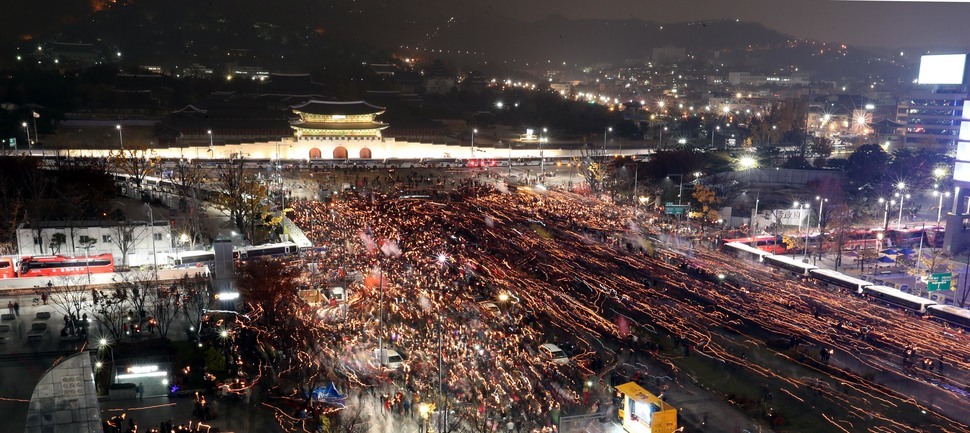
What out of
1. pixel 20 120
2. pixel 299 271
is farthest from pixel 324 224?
pixel 20 120

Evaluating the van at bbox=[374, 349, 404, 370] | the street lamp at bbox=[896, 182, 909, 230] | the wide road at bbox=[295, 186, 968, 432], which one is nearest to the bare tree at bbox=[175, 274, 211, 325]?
the wide road at bbox=[295, 186, 968, 432]

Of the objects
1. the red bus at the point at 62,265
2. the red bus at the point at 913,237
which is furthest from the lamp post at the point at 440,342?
the red bus at the point at 913,237

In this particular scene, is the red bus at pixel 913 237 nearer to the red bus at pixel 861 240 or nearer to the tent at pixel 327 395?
the red bus at pixel 861 240

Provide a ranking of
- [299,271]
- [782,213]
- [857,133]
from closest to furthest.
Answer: [299,271], [782,213], [857,133]

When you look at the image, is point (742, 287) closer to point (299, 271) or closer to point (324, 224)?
point (299, 271)

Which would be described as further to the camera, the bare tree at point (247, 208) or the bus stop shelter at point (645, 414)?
the bare tree at point (247, 208)

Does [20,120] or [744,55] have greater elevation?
[744,55]
